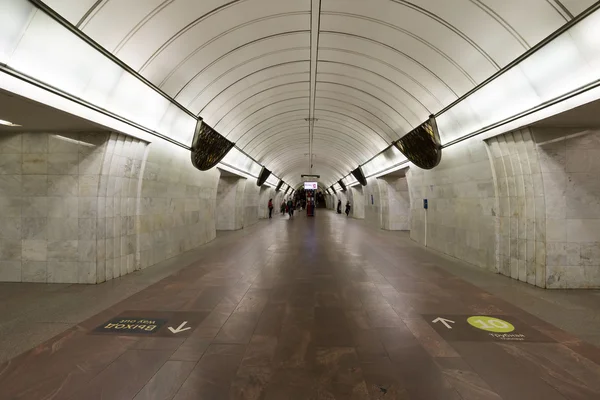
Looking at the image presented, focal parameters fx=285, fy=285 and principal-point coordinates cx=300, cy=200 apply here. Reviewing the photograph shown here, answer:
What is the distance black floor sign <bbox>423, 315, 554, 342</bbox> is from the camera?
12.3ft

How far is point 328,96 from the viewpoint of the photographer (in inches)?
460

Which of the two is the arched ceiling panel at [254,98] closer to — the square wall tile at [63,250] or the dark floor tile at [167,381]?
the square wall tile at [63,250]

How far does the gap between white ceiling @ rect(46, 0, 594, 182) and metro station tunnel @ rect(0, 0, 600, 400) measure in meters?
0.05

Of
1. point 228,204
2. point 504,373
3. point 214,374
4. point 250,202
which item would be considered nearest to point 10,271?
point 214,374

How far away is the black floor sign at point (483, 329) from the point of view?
147 inches

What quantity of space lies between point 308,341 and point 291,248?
7.02 meters

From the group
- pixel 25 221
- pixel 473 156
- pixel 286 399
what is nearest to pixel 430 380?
pixel 286 399

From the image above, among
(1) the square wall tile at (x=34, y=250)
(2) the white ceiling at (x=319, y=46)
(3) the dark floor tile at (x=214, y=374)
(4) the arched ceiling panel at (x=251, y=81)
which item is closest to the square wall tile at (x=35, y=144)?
(1) the square wall tile at (x=34, y=250)

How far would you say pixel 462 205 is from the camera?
336 inches

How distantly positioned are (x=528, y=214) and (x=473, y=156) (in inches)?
82.3

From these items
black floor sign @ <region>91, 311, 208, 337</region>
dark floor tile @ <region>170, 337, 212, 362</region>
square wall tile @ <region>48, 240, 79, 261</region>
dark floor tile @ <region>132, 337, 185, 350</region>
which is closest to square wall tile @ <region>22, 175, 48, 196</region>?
square wall tile @ <region>48, 240, 79, 261</region>

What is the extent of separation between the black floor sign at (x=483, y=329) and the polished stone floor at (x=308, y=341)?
0.08 ft

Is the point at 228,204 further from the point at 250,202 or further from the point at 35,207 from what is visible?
the point at 35,207

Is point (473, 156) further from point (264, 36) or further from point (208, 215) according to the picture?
point (208, 215)
